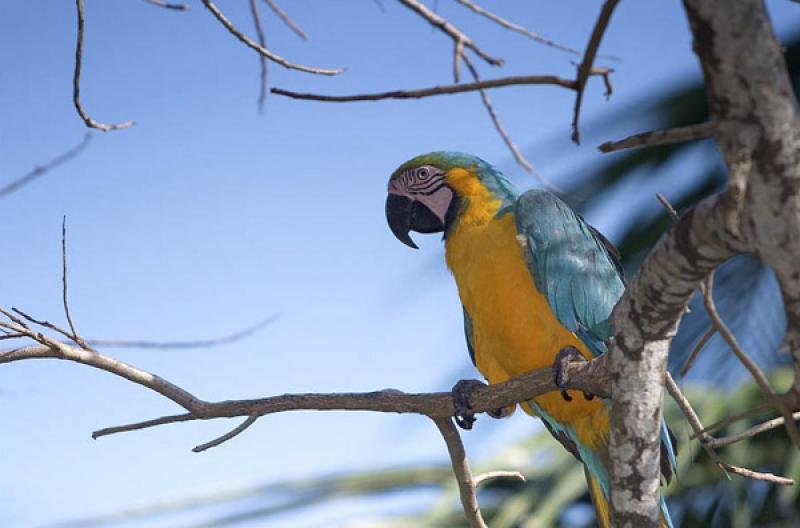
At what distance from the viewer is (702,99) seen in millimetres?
3436

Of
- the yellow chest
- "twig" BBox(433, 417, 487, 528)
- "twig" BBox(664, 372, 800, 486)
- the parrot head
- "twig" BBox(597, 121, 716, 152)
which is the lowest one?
"twig" BBox(664, 372, 800, 486)

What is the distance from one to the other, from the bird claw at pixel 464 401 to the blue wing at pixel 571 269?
252 millimetres

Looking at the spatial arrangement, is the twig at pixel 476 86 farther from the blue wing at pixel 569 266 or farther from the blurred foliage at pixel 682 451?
the blurred foliage at pixel 682 451

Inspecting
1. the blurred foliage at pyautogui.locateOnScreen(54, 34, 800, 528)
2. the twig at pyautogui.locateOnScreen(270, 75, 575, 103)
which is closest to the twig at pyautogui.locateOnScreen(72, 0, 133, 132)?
the twig at pyautogui.locateOnScreen(270, 75, 575, 103)

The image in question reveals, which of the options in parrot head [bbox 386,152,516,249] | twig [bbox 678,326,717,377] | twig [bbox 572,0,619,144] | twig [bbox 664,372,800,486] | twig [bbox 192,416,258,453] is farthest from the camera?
parrot head [bbox 386,152,516,249]

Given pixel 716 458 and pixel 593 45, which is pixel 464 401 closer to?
pixel 716 458

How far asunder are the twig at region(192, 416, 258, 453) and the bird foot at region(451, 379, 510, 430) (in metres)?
0.42

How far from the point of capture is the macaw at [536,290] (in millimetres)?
1967

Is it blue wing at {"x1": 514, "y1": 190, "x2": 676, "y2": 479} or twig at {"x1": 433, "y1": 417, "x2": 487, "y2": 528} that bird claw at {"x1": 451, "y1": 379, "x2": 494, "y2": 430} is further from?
blue wing at {"x1": 514, "y1": 190, "x2": 676, "y2": 479}

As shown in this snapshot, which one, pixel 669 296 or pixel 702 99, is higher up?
pixel 702 99

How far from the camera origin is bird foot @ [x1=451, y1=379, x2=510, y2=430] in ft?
6.04

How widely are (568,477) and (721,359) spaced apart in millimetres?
858

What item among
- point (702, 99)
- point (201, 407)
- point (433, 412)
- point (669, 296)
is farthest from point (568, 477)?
point (669, 296)

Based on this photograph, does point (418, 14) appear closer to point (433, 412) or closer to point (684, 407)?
point (433, 412)
